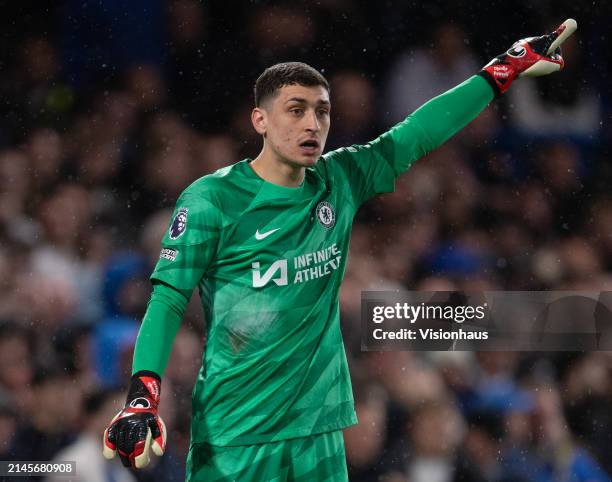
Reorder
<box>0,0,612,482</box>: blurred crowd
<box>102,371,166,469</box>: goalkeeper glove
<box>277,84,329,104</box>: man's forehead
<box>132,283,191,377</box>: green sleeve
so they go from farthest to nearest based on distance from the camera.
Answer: <box>0,0,612,482</box>: blurred crowd, <box>277,84,329,104</box>: man's forehead, <box>132,283,191,377</box>: green sleeve, <box>102,371,166,469</box>: goalkeeper glove

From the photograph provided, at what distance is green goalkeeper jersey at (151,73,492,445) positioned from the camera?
6.49 ft

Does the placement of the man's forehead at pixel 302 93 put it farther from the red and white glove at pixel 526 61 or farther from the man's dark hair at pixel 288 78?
the red and white glove at pixel 526 61

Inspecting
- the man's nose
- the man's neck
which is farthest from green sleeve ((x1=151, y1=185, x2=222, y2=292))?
the man's nose

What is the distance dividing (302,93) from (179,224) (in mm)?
437

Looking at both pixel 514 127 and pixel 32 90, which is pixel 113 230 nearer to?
pixel 32 90

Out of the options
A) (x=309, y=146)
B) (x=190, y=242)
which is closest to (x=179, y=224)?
(x=190, y=242)

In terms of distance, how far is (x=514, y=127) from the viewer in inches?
150

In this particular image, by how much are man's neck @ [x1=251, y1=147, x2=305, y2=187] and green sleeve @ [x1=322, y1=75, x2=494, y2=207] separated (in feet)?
0.54

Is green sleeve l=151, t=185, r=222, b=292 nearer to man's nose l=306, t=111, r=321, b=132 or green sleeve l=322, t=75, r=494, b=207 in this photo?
man's nose l=306, t=111, r=321, b=132

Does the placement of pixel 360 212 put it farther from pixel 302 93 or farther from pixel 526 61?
pixel 302 93

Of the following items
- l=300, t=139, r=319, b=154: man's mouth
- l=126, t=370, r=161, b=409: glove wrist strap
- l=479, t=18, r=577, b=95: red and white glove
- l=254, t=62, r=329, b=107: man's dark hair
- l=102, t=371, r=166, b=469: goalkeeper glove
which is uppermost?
l=479, t=18, r=577, b=95: red and white glove

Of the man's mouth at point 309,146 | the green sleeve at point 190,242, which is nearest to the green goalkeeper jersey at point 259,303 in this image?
the green sleeve at point 190,242

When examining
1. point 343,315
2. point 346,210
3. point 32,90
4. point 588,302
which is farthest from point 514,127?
point 32,90

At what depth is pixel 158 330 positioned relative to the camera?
188 centimetres
